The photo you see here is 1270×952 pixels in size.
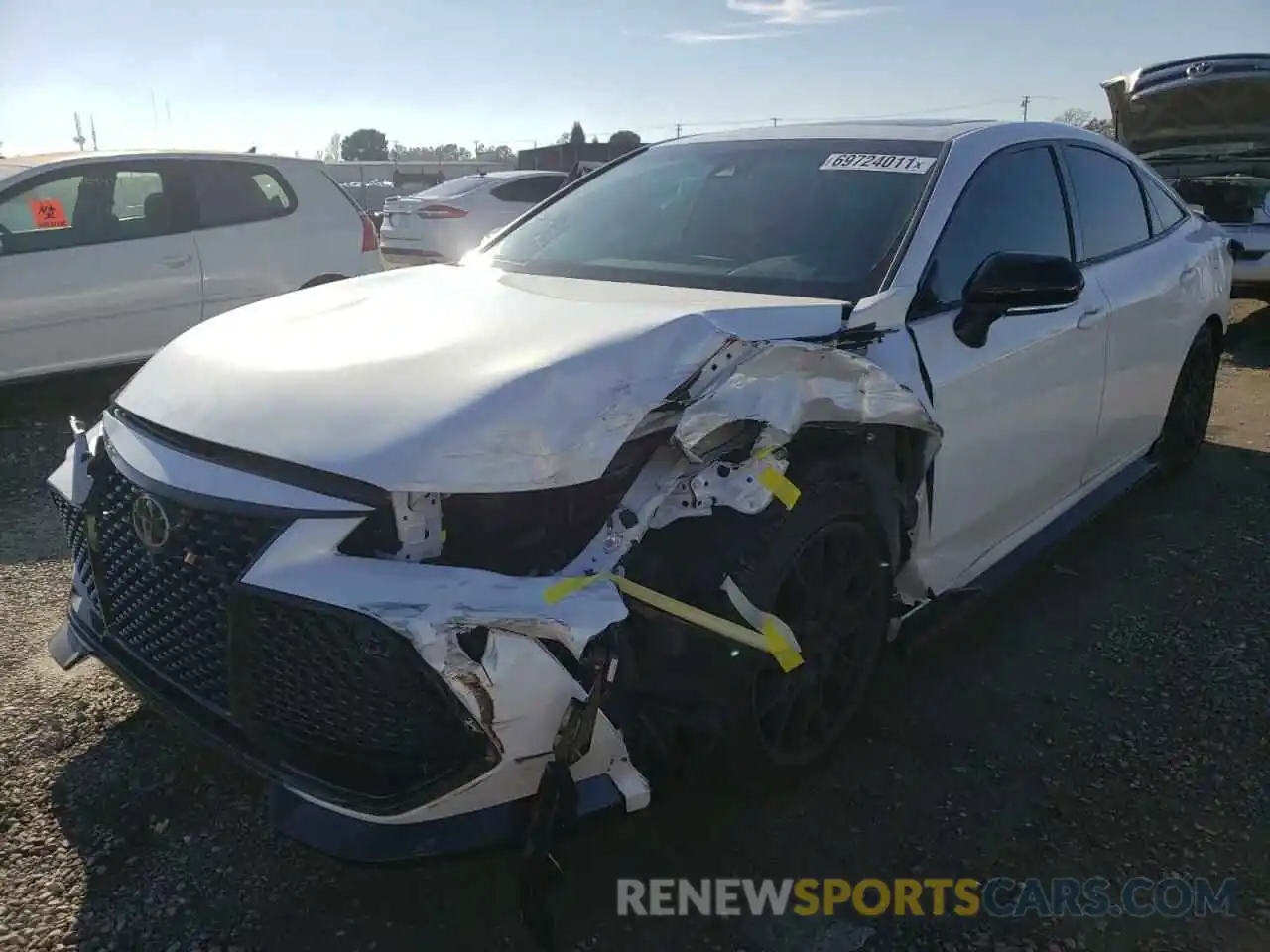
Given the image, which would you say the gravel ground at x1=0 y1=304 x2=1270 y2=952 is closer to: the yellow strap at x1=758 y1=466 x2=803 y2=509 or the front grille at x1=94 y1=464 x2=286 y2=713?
the front grille at x1=94 y1=464 x2=286 y2=713

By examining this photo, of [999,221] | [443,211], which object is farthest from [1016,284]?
[443,211]

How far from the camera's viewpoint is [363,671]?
72.2 inches

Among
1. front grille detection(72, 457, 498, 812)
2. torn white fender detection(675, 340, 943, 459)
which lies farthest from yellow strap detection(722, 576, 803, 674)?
front grille detection(72, 457, 498, 812)

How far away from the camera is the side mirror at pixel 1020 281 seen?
2768mm

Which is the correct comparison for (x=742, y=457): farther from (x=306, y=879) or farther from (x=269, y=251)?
(x=269, y=251)

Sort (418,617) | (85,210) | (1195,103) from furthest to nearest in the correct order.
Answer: (1195,103)
(85,210)
(418,617)

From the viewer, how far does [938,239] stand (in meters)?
2.89

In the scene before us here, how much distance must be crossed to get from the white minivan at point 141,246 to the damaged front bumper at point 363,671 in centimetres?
482

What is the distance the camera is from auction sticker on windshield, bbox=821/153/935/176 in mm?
3103

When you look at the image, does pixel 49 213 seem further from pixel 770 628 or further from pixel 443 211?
pixel 443 211

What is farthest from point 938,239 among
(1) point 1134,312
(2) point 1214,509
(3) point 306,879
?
(2) point 1214,509

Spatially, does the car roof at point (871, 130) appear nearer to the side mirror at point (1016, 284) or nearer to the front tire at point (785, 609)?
the side mirror at point (1016, 284)

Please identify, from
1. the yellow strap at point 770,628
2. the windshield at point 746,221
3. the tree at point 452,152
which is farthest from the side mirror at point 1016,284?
the tree at point 452,152

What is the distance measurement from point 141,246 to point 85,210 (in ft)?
1.20
